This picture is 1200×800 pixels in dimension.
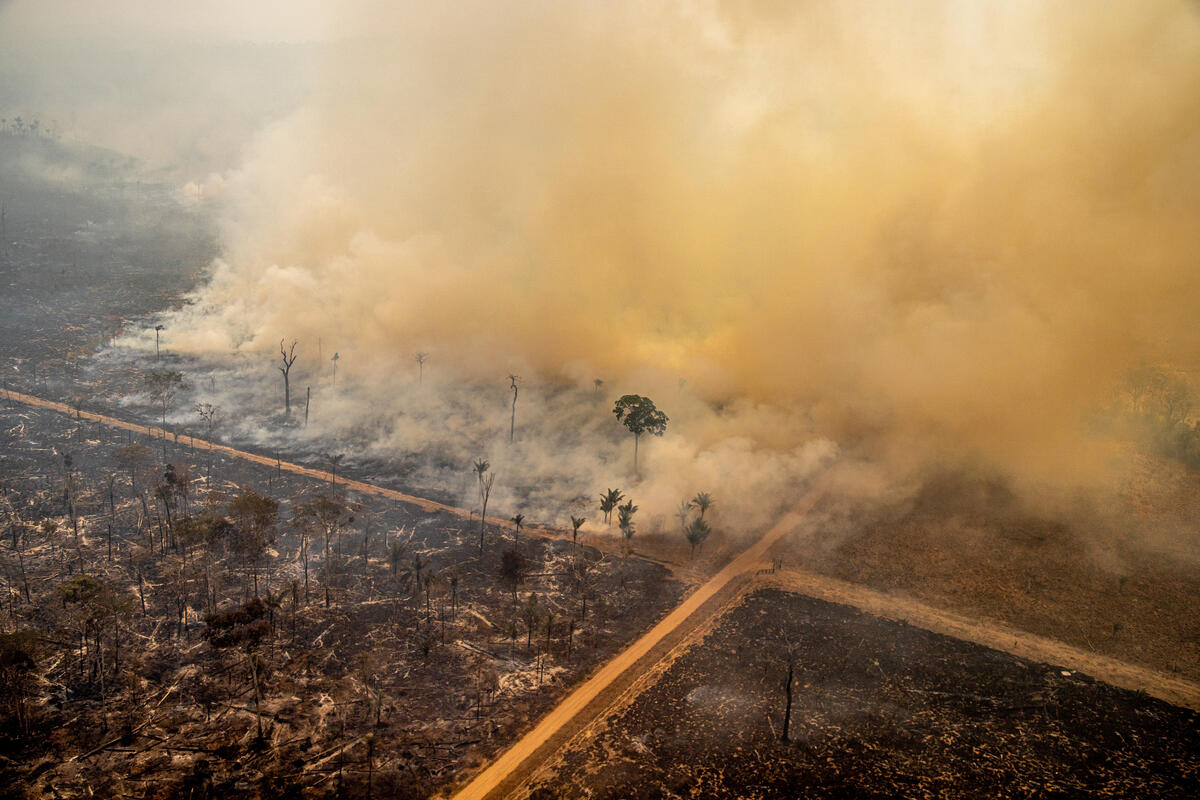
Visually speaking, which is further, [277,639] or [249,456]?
[249,456]

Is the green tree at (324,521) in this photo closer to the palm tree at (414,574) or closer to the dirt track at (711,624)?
the palm tree at (414,574)

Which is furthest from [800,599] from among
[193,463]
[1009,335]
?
[193,463]

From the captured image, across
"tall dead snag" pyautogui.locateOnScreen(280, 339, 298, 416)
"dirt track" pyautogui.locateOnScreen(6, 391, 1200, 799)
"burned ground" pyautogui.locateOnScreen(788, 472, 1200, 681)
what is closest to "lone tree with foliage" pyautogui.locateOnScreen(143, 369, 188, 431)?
"tall dead snag" pyautogui.locateOnScreen(280, 339, 298, 416)

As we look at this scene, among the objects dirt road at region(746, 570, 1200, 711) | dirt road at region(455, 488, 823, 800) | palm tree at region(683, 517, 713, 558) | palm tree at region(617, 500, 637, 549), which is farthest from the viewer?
palm tree at region(617, 500, 637, 549)

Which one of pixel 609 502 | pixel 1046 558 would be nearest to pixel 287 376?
pixel 609 502

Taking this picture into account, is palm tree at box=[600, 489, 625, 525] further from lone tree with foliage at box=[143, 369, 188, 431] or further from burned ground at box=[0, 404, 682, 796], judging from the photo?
lone tree with foliage at box=[143, 369, 188, 431]

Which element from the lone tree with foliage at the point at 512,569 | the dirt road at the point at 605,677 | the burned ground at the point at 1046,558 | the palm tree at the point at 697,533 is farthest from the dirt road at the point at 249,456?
the burned ground at the point at 1046,558

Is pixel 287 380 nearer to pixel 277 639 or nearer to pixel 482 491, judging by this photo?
pixel 482 491
